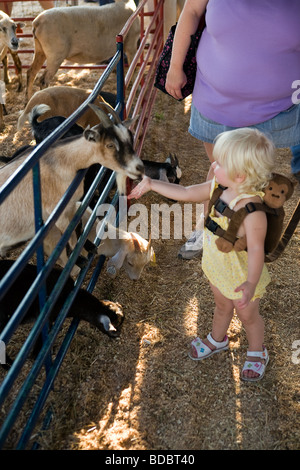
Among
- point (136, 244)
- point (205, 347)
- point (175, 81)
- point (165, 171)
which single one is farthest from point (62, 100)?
point (205, 347)

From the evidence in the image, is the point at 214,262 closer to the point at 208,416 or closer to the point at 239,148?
the point at 239,148

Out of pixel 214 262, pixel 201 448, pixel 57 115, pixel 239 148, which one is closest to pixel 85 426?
pixel 201 448

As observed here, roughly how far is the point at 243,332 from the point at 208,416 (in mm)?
671

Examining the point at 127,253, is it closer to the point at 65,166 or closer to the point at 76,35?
the point at 65,166

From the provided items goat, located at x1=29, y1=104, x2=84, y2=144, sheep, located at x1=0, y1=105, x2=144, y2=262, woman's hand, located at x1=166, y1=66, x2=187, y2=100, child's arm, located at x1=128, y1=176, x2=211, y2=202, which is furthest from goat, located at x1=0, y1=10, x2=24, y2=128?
child's arm, located at x1=128, y1=176, x2=211, y2=202

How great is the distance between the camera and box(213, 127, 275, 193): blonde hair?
6.55ft

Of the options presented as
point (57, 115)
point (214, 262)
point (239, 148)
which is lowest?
point (57, 115)

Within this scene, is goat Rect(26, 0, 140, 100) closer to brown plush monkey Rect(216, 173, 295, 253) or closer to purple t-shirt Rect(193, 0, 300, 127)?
purple t-shirt Rect(193, 0, 300, 127)

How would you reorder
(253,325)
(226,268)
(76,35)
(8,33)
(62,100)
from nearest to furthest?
(226,268)
(253,325)
(62,100)
(8,33)
(76,35)

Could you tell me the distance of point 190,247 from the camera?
372 cm

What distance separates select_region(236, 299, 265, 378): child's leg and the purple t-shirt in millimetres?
966

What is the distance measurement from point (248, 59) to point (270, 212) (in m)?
0.80

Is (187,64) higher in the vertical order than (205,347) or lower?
higher

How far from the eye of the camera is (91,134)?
102 inches
